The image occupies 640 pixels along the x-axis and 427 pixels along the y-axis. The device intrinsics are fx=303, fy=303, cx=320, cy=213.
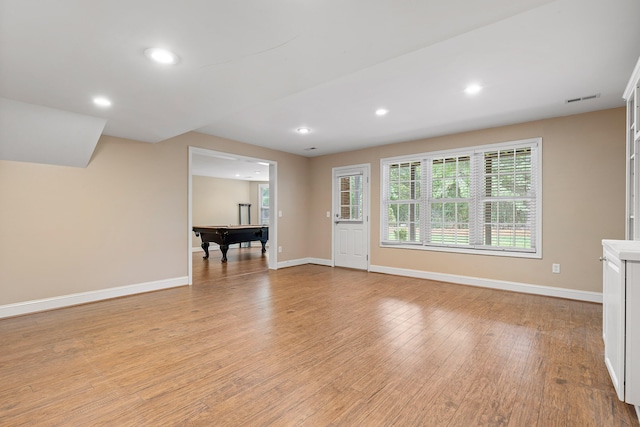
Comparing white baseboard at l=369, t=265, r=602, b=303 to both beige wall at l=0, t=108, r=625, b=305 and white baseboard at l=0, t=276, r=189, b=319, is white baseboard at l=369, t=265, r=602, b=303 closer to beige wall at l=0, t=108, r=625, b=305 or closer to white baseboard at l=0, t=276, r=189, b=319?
beige wall at l=0, t=108, r=625, b=305

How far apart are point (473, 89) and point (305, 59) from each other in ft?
6.50

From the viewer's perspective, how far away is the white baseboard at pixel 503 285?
3854 mm

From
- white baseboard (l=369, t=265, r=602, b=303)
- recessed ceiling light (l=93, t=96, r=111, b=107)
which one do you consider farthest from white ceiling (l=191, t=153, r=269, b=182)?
white baseboard (l=369, t=265, r=602, b=303)

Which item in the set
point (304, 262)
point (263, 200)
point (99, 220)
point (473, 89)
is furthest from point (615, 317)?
point (263, 200)

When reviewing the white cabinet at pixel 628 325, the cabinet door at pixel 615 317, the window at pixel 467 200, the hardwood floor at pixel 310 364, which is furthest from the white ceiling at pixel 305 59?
the hardwood floor at pixel 310 364

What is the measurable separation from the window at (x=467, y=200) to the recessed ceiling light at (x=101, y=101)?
4303mm

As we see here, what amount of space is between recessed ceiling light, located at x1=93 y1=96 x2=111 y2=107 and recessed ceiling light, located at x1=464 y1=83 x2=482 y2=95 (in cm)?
350

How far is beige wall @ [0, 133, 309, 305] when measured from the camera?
3.37 m

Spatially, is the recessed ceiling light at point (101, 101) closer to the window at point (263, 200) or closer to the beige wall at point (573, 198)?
the beige wall at point (573, 198)

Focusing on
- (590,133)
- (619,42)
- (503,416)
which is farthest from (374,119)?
(503,416)

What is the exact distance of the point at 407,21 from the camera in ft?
5.53

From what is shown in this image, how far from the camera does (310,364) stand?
2.24 meters

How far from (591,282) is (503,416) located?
10.6ft

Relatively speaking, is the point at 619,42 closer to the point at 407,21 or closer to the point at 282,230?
the point at 407,21
